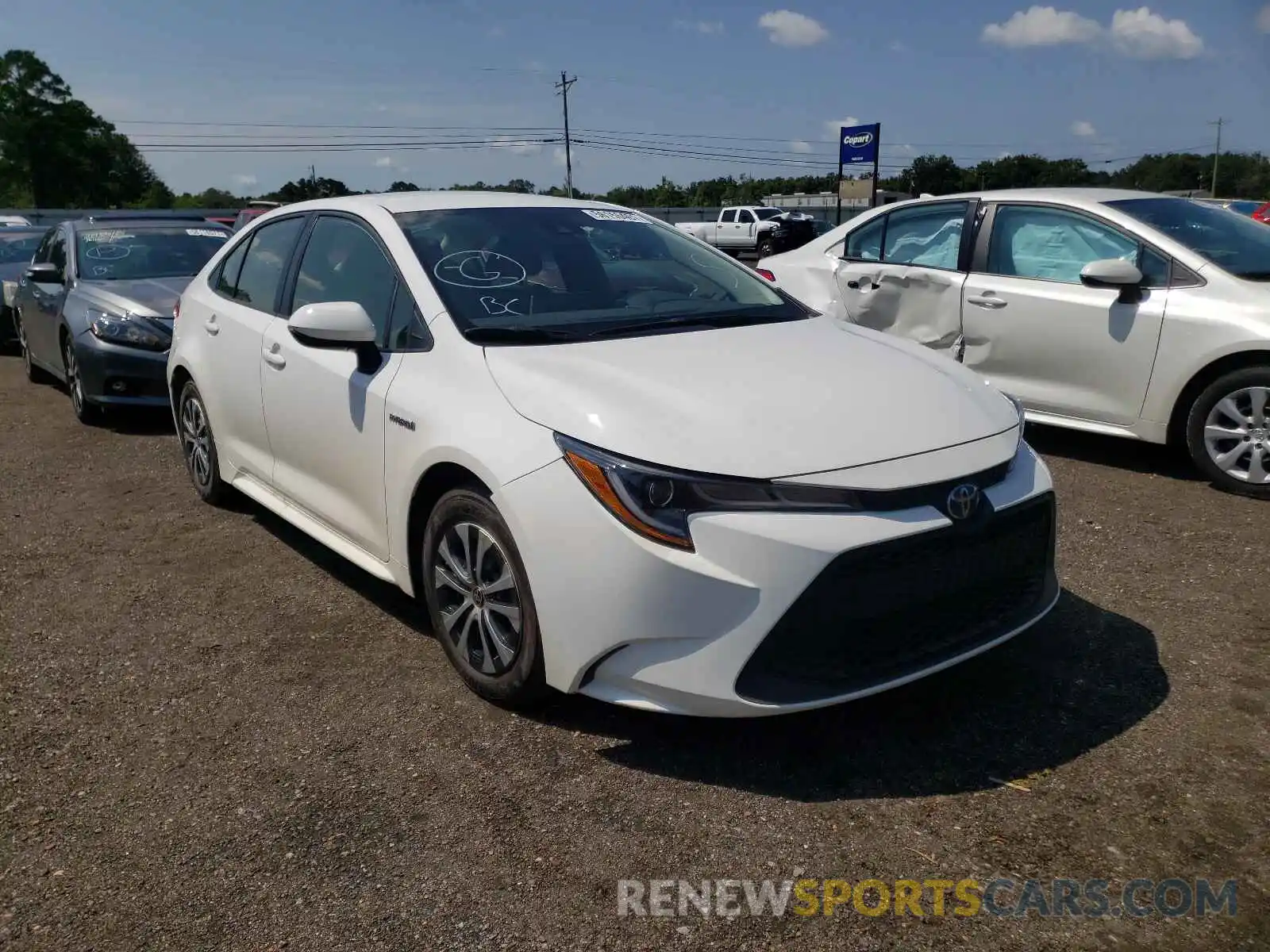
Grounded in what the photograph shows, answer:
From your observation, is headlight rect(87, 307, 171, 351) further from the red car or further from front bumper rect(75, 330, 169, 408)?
the red car

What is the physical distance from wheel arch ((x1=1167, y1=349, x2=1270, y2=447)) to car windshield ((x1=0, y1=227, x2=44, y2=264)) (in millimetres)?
12463

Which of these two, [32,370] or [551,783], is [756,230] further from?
[551,783]

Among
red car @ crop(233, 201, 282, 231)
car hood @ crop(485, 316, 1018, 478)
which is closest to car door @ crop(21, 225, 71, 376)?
red car @ crop(233, 201, 282, 231)

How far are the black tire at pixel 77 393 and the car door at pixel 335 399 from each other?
164 inches

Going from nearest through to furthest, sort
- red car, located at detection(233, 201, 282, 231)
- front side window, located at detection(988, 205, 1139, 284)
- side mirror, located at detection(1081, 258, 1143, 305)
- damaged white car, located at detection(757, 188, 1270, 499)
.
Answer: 1. damaged white car, located at detection(757, 188, 1270, 499)
2. side mirror, located at detection(1081, 258, 1143, 305)
3. front side window, located at detection(988, 205, 1139, 284)
4. red car, located at detection(233, 201, 282, 231)

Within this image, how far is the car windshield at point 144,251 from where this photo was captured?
8.58 m

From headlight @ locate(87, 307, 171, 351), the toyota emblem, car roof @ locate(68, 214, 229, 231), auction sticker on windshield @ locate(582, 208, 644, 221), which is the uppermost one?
auction sticker on windshield @ locate(582, 208, 644, 221)

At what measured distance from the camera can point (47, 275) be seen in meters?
8.59

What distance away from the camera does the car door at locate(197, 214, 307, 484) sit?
4684 millimetres

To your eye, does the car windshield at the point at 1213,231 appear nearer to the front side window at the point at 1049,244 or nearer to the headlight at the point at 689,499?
the front side window at the point at 1049,244

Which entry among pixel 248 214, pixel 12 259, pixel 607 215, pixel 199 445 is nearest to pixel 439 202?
pixel 607 215

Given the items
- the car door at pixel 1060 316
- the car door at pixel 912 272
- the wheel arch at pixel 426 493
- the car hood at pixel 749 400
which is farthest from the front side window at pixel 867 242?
the wheel arch at pixel 426 493

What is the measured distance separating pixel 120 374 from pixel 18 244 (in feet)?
23.0

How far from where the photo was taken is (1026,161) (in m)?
71.2
